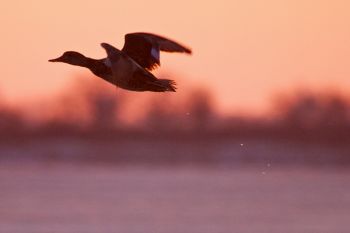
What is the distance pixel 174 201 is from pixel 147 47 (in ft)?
56.5

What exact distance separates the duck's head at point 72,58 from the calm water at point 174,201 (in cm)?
1065

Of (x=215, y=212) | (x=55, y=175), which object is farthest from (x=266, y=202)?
(x=55, y=175)

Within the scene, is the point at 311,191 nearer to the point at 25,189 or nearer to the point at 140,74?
the point at 25,189

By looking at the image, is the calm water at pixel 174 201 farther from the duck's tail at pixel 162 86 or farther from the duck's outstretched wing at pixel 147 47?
the duck's tail at pixel 162 86

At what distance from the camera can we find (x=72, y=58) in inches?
360

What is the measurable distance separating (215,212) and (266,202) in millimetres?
2882

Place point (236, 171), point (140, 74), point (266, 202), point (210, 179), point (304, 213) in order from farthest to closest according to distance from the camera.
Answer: point (236, 171) < point (210, 179) < point (266, 202) < point (304, 213) < point (140, 74)

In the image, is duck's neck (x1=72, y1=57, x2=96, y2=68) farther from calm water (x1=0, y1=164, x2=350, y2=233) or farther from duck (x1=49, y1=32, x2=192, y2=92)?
calm water (x1=0, y1=164, x2=350, y2=233)

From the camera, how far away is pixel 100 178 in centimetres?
3703

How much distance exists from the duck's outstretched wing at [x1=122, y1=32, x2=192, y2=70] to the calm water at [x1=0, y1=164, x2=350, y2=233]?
10.1m

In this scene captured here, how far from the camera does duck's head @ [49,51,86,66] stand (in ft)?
29.5

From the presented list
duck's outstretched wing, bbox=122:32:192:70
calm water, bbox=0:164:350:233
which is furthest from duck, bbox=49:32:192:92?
calm water, bbox=0:164:350:233

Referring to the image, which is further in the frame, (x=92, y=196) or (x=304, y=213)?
(x=92, y=196)

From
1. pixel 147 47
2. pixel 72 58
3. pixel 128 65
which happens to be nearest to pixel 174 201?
pixel 147 47
